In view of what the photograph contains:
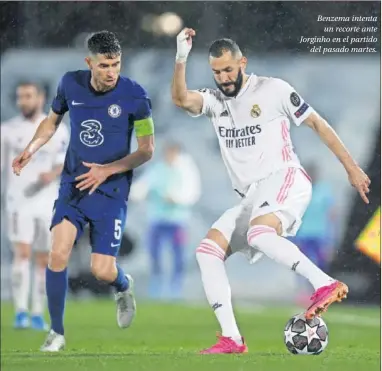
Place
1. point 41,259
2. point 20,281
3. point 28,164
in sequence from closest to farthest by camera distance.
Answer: point 28,164 → point 20,281 → point 41,259

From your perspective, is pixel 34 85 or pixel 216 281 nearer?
pixel 216 281

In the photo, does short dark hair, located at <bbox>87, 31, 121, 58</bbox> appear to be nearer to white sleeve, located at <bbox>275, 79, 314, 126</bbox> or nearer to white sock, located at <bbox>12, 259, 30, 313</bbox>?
white sleeve, located at <bbox>275, 79, 314, 126</bbox>

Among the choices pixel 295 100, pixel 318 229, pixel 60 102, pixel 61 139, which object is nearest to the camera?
pixel 295 100

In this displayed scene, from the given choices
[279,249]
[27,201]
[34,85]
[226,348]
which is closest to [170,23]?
[34,85]

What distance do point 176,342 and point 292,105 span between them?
2.03 m

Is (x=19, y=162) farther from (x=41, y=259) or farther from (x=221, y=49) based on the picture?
(x=41, y=259)

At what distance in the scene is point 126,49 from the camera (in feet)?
30.3

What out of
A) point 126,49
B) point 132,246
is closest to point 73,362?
point 126,49

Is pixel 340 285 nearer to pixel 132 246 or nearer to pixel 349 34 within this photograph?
pixel 349 34

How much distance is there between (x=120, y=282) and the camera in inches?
278

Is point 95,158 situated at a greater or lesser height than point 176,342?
greater

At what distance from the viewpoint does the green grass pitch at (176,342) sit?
6152 mm

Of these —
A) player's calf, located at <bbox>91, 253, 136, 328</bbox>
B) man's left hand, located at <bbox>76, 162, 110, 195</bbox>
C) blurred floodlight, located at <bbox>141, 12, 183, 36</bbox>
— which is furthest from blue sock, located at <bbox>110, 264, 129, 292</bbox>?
blurred floodlight, located at <bbox>141, 12, 183, 36</bbox>


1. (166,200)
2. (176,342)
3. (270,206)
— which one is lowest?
(166,200)
